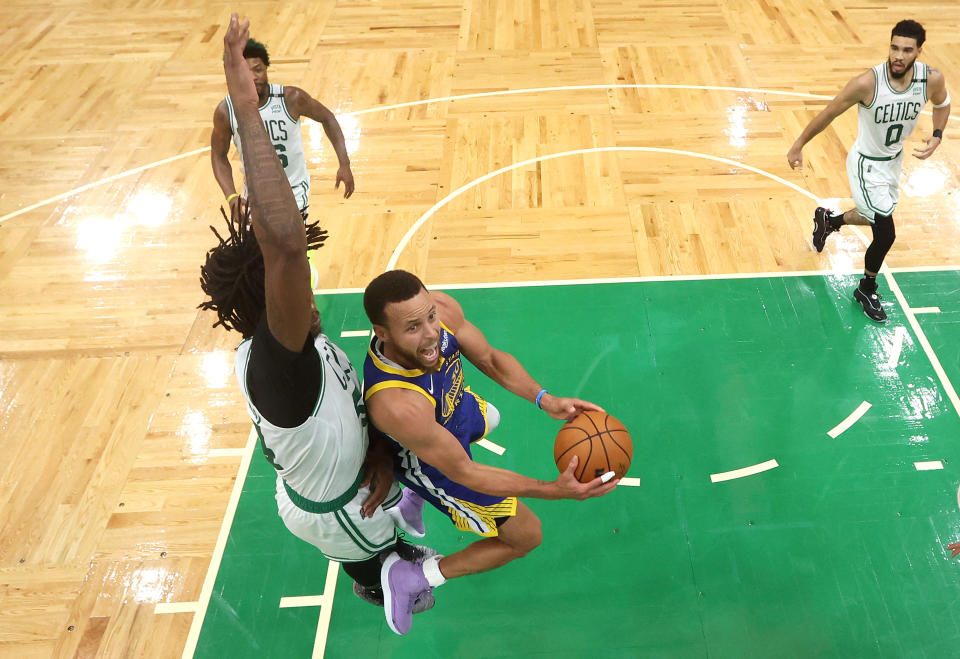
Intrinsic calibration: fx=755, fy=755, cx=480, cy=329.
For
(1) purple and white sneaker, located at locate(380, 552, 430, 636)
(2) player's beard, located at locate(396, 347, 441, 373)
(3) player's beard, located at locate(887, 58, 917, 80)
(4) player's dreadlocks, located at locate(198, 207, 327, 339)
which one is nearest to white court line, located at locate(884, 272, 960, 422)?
(3) player's beard, located at locate(887, 58, 917, 80)

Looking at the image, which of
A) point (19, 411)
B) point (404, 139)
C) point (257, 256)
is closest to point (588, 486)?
point (257, 256)

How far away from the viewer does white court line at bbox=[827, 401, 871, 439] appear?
474 centimetres

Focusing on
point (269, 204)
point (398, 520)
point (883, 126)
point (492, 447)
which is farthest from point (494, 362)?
point (883, 126)

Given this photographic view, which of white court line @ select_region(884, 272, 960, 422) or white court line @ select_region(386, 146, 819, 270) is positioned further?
white court line @ select_region(386, 146, 819, 270)

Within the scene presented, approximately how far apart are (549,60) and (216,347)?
5762 millimetres

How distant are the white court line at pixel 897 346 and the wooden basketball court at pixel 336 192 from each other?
0.29 metres

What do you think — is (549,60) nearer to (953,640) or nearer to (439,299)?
(439,299)

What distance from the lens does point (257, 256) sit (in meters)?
2.34

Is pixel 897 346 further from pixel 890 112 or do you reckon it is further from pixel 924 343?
pixel 890 112

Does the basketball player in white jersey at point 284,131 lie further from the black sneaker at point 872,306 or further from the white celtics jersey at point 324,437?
the black sneaker at point 872,306

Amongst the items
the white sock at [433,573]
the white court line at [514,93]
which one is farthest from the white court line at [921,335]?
the white sock at [433,573]

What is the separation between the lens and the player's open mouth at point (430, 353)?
109 inches

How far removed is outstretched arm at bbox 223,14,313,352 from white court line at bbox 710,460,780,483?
11.1 feet

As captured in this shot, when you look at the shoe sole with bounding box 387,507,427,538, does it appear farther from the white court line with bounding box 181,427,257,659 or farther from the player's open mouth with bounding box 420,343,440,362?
the white court line with bounding box 181,427,257,659
